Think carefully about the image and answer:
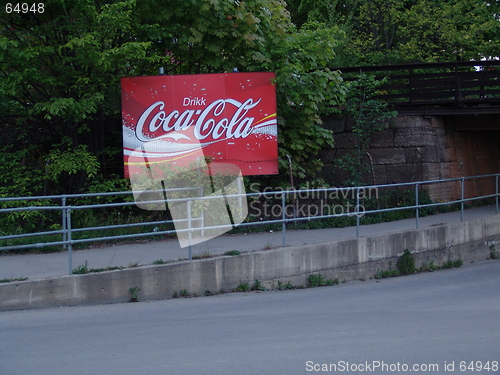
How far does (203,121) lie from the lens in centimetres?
1195

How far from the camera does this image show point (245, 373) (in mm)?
4930

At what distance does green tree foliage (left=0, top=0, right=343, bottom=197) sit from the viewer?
33.8 ft

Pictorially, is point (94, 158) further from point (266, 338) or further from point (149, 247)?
point (266, 338)

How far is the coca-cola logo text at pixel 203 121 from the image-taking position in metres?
11.7

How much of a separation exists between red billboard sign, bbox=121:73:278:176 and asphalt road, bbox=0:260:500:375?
13.7ft

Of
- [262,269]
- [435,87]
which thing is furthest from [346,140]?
[262,269]

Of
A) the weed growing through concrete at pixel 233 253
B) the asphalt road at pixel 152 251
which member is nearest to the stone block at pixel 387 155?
the asphalt road at pixel 152 251

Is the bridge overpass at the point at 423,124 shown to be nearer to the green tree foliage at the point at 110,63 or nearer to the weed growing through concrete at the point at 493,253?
the green tree foliage at the point at 110,63

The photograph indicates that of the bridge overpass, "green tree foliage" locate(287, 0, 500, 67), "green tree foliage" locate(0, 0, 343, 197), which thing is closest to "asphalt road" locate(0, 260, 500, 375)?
"green tree foliage" locate(0, 0, 343, 197)

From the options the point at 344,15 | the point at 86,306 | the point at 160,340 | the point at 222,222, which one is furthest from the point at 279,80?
the point at 344,15

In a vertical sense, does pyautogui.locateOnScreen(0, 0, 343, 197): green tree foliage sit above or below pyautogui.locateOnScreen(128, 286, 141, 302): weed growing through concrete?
above

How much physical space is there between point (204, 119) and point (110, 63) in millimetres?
2522

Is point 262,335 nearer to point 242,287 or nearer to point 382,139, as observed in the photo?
point 242,287

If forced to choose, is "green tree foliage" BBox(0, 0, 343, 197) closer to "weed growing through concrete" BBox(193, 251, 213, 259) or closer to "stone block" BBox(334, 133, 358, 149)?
"stone block" BBox(334, 133, 358, 149)
